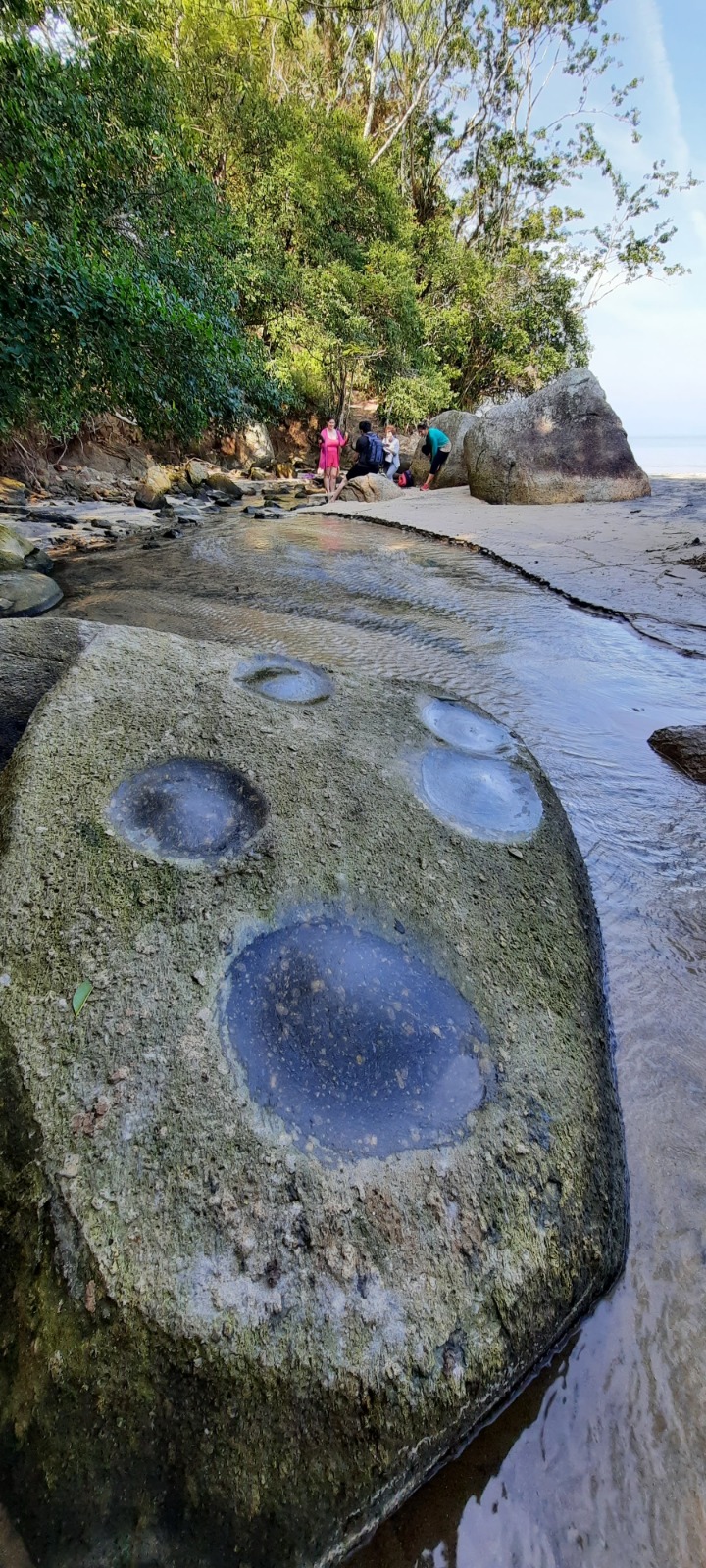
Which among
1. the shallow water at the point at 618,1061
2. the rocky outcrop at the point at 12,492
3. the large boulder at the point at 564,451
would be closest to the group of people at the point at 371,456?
the large boulder at the point at 564,451

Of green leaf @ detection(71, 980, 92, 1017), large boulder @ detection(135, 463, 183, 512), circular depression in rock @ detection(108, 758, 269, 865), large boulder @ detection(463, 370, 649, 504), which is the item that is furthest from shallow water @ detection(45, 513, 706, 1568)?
large boulder @ detection(135, 463, 183, 512)

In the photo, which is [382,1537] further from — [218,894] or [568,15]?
[568,15]

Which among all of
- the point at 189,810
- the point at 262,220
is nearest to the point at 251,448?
the point at 262,220

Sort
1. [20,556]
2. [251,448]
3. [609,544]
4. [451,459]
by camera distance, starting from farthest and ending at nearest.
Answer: [251,448], [451,459], [609,544], [20,556]

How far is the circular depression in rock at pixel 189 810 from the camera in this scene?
1.57 m

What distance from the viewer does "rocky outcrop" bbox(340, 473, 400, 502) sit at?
1272 cm

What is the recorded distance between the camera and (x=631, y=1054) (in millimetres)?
1583

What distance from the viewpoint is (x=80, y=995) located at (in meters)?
1.25

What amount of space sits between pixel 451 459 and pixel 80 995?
13.5 m

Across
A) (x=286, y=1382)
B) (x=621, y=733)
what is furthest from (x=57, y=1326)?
(x=621, y=733)

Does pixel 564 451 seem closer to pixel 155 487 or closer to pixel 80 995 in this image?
pixel 155 487

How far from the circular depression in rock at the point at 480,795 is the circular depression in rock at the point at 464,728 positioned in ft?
0.26

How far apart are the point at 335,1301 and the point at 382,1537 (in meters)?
0.31

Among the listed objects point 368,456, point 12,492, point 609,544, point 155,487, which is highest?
→ point 368,456
